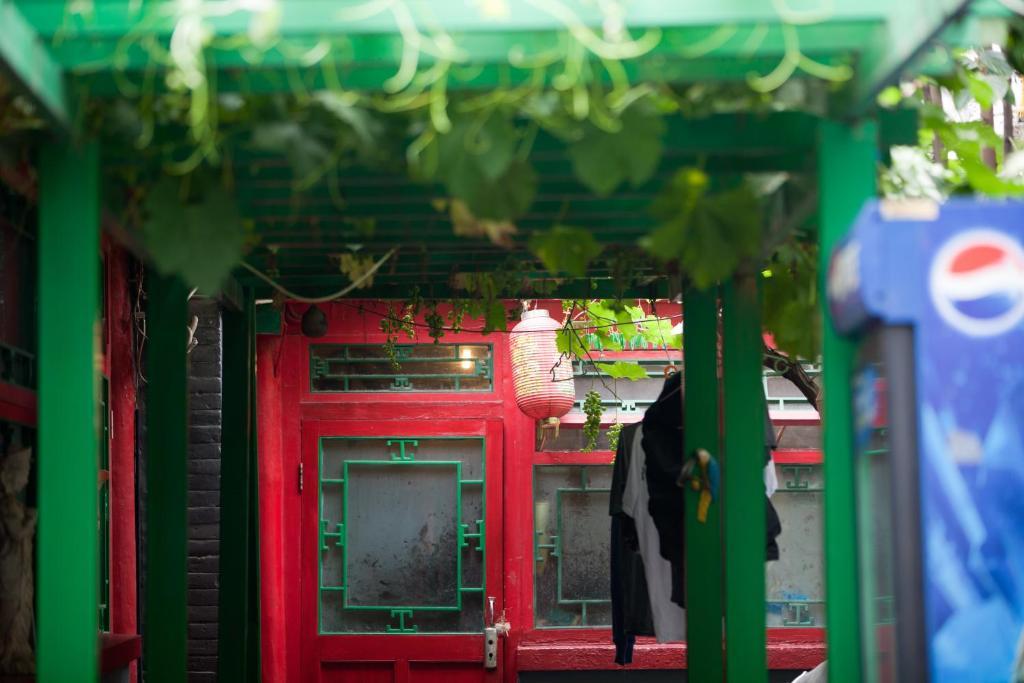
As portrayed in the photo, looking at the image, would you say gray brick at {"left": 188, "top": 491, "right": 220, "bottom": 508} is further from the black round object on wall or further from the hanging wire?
the hanging wire

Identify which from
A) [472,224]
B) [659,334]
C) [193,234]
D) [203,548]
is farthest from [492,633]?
[193,234]

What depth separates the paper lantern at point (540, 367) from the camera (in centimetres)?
744

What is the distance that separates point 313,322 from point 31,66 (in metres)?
4.75

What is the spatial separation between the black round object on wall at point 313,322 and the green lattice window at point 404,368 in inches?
38.5

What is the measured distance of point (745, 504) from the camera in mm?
4664

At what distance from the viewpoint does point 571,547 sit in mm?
8516

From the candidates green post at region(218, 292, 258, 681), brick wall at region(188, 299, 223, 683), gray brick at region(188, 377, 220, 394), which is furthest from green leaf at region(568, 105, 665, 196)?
gray brick at region(188, 377, 220, 394)

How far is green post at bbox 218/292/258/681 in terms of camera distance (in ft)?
19.0

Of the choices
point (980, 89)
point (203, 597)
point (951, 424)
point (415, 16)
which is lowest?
point (203, 597)

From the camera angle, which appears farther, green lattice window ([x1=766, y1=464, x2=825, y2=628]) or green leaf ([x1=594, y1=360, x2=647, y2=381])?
green lattice window ([x1=766, y1=464, x2=825, y2=628])

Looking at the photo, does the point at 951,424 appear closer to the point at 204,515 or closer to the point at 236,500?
the point at 236,500

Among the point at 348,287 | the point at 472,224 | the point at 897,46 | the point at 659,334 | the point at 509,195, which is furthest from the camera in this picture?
the point at 659,334

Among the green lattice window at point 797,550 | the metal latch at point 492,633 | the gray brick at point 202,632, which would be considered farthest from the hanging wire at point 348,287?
the green lattice window at point 797,550

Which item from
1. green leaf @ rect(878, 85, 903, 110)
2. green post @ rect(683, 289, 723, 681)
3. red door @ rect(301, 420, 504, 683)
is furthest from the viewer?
red door @ rect(301, 420, 504, 683)
